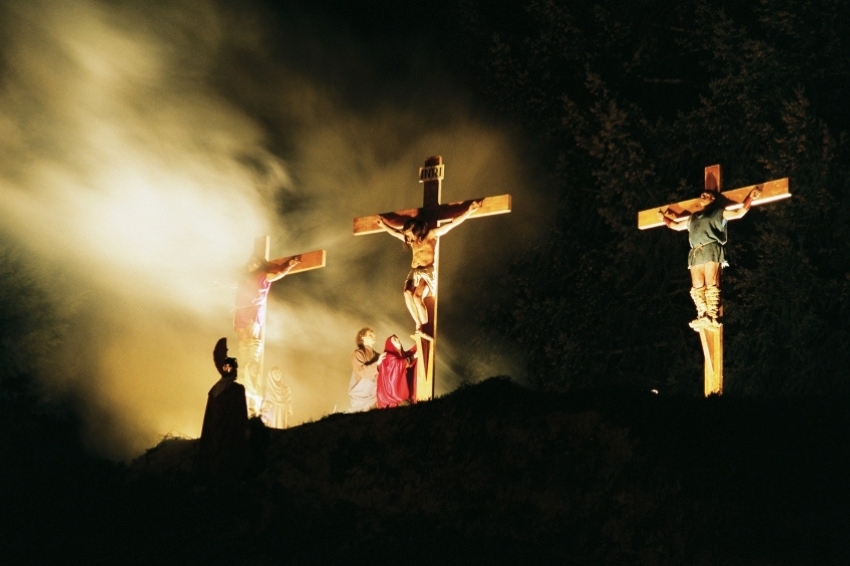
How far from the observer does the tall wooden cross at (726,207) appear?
13438mm

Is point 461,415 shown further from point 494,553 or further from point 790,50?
point 790,50

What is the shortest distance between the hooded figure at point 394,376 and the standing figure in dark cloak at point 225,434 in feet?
10.2

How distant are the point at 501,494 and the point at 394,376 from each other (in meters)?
3.86

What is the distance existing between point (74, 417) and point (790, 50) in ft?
44.2

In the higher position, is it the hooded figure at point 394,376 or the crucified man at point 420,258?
the crucified man at point 420,258

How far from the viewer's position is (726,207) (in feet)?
45.9

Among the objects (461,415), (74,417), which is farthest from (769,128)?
(74,417)

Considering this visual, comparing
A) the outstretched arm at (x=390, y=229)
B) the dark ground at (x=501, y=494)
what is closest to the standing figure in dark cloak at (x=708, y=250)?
the dark ground at (x=501, y=494)

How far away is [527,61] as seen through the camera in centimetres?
2202

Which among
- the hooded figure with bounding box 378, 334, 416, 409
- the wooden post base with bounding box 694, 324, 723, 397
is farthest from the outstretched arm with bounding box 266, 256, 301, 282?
the wooden post base with bounding box 694, 324, 723, 397

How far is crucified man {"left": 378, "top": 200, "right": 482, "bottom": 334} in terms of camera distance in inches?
594

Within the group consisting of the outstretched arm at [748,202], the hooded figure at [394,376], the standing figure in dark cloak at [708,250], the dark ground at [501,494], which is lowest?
the dark ground at [501,494]

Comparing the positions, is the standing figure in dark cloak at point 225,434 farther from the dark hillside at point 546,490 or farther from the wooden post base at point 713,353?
the wooden post base at point 713,353

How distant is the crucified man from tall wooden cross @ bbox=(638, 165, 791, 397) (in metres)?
2.55
